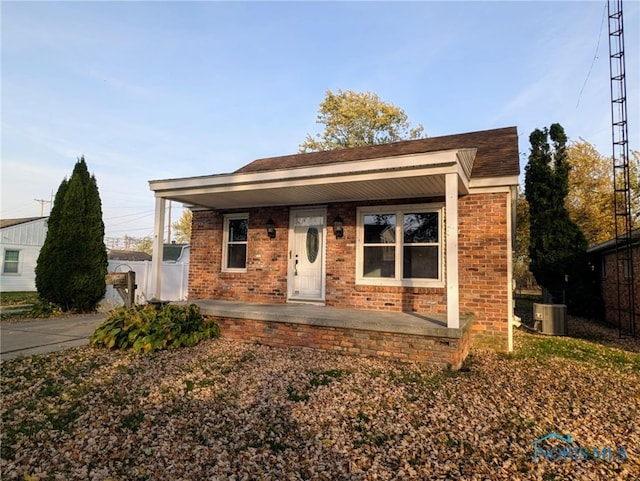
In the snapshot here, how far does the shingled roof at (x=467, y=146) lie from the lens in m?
6.35

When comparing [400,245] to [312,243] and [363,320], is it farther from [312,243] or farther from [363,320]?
[363,320]

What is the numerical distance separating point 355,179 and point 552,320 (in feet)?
20.5

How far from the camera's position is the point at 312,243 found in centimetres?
777

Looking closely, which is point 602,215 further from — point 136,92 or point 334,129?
point 136,92

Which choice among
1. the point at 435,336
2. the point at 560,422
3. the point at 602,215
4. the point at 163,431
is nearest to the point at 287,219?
the point at 435,336

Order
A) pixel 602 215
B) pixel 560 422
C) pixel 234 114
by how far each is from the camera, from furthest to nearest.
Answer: pixel 602 215 < pixel 234 114 < pixel 560 422

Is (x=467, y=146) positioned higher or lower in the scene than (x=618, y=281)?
higher

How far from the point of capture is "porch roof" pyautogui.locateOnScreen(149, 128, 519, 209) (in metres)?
5.21

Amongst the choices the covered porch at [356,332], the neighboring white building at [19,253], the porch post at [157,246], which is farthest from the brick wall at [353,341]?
the neighboring white building at [19,253]

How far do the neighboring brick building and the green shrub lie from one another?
9.65 m

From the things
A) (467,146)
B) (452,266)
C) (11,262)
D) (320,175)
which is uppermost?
(467,146)

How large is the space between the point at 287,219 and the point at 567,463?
21.0ft

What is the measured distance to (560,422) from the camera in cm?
317

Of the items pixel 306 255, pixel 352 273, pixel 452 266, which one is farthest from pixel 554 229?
pixel 452 266
